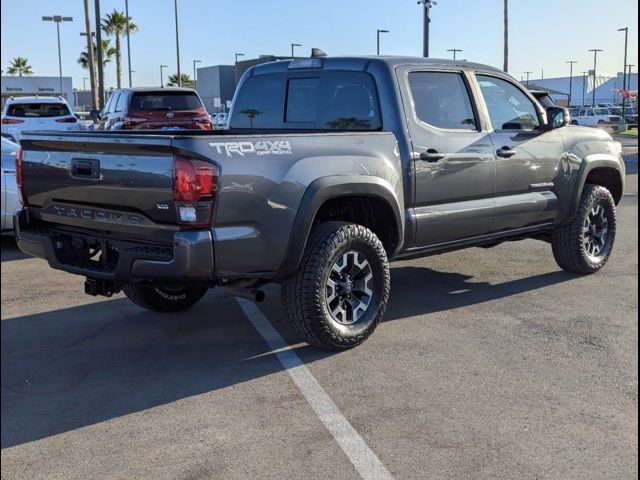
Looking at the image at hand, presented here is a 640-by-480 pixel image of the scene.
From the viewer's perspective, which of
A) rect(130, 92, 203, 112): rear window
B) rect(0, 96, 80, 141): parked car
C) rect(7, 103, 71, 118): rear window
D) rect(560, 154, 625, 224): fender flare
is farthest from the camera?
rect(7, 103, 71, 118): rear window

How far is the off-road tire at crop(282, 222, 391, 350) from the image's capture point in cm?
473

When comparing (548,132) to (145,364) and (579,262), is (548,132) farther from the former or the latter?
(145,364)

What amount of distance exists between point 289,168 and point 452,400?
163 cm

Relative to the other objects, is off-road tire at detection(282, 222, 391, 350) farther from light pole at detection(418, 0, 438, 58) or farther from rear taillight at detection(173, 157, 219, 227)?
light pole at detection(418, 0, 438, 58)

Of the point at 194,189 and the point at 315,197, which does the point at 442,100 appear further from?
the point at 194,189

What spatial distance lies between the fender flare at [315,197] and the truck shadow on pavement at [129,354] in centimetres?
69

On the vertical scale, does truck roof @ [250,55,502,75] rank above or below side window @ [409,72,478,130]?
above

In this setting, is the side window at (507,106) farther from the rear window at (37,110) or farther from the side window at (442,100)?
the rear window at (37,110)

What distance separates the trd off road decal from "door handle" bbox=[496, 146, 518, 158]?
2.18 m

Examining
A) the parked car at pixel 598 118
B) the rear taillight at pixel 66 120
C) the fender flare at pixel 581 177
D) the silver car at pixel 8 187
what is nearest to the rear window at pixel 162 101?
the rear taillight at pixel 66 120

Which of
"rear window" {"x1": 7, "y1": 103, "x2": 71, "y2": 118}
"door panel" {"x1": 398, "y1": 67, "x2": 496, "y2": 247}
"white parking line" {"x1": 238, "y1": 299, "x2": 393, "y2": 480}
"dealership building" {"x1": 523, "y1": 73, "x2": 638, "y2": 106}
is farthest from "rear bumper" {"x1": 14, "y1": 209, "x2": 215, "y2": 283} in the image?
"dealership building" {"x1": 523, "y1": 73, "x2": 638, "y2": 106}

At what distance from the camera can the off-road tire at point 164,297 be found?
5805mm

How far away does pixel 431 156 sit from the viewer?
5.38 meters

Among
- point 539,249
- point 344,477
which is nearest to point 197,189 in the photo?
point 344,477
